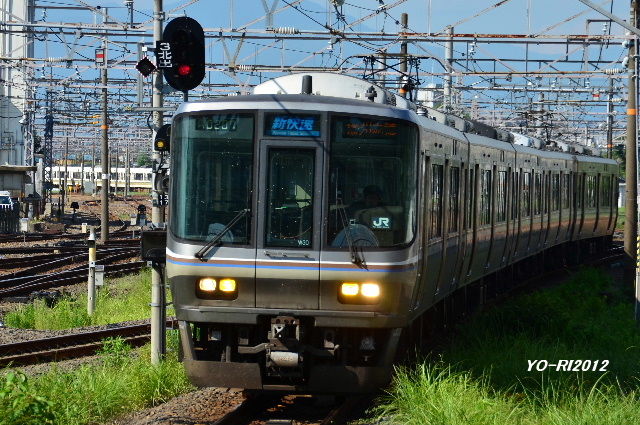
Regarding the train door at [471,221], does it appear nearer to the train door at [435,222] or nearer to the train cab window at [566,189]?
the train door at [435,222]

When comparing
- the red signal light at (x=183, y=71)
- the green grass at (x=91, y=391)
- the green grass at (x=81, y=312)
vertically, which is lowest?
the green grass at (x=81, y=312)

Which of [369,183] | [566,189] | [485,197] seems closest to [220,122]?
[369,183]

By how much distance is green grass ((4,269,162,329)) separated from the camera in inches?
683

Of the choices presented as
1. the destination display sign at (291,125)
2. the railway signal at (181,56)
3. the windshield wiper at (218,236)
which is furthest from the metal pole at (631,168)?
the windshield wiper at (218,236)

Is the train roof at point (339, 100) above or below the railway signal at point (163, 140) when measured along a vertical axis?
above

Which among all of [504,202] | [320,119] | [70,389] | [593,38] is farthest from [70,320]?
[593,38]

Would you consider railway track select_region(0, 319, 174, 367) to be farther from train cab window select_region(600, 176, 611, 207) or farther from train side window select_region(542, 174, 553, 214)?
train cab window select_region(600, 176, 611, 207)

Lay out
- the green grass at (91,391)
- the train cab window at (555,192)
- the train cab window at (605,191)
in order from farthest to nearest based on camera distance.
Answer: the train cab window at (605,191), the train cab window at (555,192), the green grass at (91,391)

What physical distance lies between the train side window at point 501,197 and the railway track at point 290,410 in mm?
7147

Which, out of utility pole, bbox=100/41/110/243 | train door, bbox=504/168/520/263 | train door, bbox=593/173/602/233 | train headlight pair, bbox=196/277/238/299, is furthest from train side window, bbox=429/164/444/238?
utility pole, bbox=100/41/110/243

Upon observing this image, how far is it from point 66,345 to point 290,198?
6107 millimetres

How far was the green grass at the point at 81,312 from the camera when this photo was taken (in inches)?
683

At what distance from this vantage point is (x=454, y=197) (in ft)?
42.3

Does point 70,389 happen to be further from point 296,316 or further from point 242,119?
point 242,119
